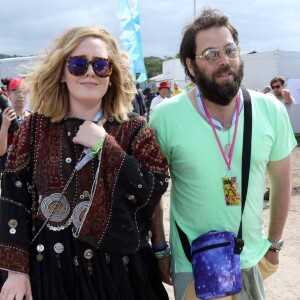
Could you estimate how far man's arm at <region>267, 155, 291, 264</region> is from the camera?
231 centimetres

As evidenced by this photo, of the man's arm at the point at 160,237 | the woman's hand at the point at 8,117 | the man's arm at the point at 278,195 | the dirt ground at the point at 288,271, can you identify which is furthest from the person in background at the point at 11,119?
the man's arm at the point at 278,195

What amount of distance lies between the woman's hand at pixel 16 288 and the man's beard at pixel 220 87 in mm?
1172

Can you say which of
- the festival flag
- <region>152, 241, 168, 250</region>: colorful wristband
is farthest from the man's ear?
the festival flag

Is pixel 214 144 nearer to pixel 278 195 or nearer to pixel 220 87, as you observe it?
pixel 220 87

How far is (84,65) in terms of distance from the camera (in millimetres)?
1863

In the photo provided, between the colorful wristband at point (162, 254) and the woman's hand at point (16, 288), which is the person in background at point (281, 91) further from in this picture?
the woman's hand at point (16, 288)

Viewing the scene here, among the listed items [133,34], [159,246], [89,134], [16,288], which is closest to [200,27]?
[89,134]

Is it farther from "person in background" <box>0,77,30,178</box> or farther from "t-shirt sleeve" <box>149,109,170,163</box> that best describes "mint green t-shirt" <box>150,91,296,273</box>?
"person in background" <box>0,77,30,178</box>

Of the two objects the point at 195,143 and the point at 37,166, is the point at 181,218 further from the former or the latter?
the point at 37,166

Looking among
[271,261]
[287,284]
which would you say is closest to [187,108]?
[271,261]

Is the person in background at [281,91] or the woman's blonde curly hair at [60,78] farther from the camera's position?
the person in background at [281,91]

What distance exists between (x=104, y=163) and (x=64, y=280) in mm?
531

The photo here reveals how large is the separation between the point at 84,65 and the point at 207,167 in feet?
2.41

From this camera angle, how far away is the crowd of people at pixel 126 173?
1.81m
